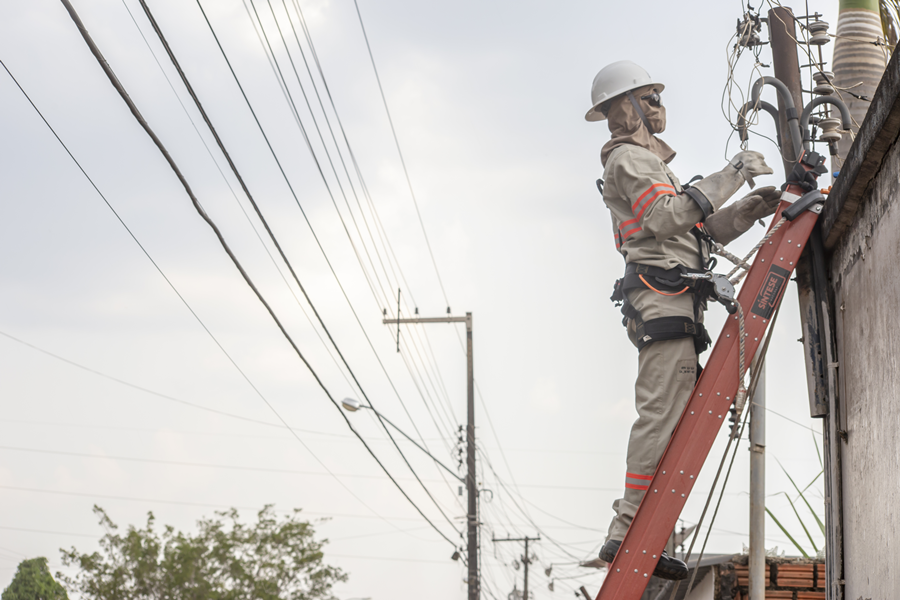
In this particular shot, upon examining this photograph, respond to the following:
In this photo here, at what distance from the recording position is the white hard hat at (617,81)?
489cm

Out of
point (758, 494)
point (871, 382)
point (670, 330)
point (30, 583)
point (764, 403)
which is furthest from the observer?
point (30, 583)

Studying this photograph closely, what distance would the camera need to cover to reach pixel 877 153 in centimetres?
327

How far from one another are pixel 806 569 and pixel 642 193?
13.9 ft

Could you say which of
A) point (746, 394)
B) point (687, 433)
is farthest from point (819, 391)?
point (687, 433)

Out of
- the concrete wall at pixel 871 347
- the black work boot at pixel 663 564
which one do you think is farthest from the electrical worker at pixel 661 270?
the concrete wall at pixel 871 347

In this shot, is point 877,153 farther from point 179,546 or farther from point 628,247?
point 179,546

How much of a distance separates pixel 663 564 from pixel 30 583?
46258 mm

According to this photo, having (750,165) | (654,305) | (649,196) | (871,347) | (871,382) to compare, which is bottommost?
(871,382)

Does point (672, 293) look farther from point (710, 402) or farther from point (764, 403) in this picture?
point (764, 403)

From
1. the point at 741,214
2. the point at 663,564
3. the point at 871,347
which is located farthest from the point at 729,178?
the point at 663,564

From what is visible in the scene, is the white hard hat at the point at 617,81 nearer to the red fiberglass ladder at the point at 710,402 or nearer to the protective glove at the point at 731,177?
the protective glove at the point at 731,177

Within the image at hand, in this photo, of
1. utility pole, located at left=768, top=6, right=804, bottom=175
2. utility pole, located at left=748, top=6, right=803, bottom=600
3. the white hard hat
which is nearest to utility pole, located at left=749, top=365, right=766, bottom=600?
utility pole, located at left=748, top=6, right=803, bottom=600

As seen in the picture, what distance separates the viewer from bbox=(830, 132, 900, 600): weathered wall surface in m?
3.16

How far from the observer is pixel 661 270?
14.6 feet
